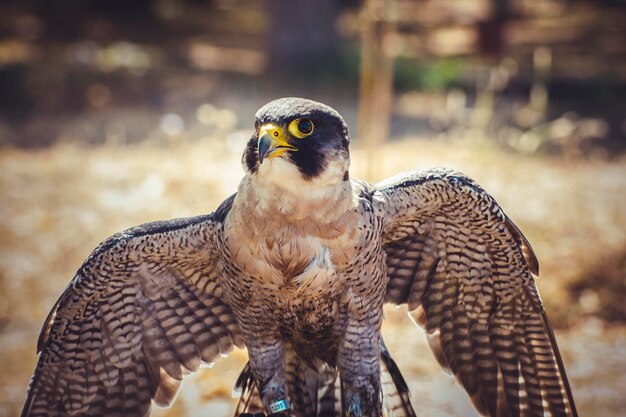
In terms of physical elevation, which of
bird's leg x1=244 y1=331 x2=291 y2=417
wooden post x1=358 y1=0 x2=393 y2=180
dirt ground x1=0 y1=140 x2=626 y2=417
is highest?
wooden post x1=358 y1=0 x2=393 y2=180

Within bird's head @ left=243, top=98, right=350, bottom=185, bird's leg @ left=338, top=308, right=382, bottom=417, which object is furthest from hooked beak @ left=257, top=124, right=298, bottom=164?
bird's leg @ left=338, top=308, right=382, bottom=417

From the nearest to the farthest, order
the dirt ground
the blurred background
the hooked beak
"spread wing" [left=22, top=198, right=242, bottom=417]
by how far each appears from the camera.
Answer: the hooked beak
"spread wing" [left=22, top=198, right=242, bottom=417]
the dirt ground
the blurred background

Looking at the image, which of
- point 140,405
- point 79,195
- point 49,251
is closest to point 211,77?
point 79,195

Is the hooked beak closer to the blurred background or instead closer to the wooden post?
the blurred background

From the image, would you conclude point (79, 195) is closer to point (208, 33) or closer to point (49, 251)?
point (49, 251)

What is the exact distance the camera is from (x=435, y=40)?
51.6 ft

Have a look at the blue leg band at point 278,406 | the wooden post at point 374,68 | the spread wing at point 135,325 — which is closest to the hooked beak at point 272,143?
the spread wing at point 135,325

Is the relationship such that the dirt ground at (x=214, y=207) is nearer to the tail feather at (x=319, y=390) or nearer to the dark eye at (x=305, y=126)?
the tail feather at (x=319, y=390)

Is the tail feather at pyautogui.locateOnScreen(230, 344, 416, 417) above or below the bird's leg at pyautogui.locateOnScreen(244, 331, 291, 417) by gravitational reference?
below

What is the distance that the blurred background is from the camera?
602 cm

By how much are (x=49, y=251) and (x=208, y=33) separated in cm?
1046

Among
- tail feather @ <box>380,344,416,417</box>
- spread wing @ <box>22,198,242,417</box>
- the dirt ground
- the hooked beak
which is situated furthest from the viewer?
the dirt ground

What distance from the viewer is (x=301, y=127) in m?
3.24

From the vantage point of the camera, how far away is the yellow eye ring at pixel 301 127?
322 centimetres
